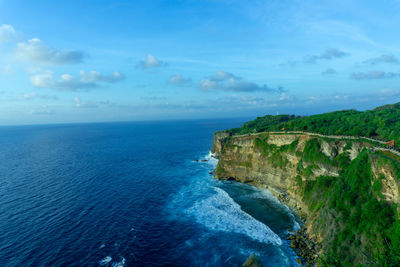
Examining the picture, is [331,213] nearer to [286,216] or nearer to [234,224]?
[286,216]

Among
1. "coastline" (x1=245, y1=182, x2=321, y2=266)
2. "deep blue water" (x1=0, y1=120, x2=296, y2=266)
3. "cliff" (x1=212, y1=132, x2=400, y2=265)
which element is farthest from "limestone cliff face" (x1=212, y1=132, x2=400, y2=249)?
"deep blue water" (x1=0, y1=120, x2=296, y2=266)

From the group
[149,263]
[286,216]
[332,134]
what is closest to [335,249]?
[286,216]

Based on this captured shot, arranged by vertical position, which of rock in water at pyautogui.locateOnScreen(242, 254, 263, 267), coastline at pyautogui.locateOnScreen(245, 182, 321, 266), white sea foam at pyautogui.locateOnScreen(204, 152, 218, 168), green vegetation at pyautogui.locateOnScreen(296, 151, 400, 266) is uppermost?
green vegetation at pyautogui.locateOnScreen(296, 151, 400, 266)

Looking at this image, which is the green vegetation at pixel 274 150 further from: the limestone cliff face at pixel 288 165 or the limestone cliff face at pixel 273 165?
the limestone cliff face at pixel 273 165

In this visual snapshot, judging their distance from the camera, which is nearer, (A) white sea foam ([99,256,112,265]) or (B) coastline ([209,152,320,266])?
(A) white sea foam ([99,256,112,265])

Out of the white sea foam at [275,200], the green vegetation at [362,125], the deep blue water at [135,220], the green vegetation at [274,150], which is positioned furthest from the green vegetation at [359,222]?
the green vegetation at [274,150]

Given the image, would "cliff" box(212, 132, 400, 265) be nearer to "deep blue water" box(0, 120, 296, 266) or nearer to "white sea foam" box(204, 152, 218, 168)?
"deep blue water" box(0, 120, 296, 266)

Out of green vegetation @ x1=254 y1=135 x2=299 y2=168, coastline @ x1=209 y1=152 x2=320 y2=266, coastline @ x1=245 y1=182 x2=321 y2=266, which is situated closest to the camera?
coastline @ x1=245 y1=182 x2=321 y2=266

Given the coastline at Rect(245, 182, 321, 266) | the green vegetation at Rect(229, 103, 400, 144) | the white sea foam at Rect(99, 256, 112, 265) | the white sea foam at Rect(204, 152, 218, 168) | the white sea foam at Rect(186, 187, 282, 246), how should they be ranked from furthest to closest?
the white sea foam at Rect(204, 152, 218, 168) → the green vegetation at Rect(229, 103, 400, 144) → the white sea foam at Rect(186, 187, 282, 246) → the coastline at Rect(245, 182, 321, 266) → the white sea foam at Rect(99, 256, 112, 265)

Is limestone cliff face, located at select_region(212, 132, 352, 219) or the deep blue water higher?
limestone cliff face, located at select_region(212, 132, 352, 219)
